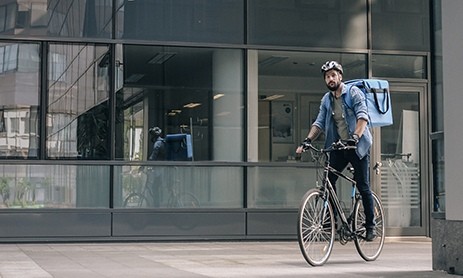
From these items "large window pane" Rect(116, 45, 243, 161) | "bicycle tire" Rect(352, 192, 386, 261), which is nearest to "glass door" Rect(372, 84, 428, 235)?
"large window pane" Rect(116, 45, 243, 161)

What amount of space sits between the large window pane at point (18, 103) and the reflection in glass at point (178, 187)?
1.37m

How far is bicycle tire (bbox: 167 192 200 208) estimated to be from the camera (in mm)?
11477

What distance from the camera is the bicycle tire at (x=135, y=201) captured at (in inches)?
443

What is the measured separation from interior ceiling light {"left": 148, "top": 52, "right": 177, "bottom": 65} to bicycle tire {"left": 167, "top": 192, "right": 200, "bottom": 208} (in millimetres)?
2025

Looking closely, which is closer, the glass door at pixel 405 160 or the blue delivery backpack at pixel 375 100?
the blue delivery backpack at pixel 375 100

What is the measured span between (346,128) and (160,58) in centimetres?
428

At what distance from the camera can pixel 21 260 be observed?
8.45 m

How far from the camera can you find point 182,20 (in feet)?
38.2

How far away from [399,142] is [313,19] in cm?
258

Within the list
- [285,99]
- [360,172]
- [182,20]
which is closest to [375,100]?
[360,172]

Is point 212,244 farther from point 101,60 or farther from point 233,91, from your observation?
point 101,60

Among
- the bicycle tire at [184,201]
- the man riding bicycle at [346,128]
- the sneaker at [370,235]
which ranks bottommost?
the sneaker at [370,235]

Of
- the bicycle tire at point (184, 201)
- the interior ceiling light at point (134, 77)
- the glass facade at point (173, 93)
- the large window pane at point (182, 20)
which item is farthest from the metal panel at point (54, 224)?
the large window pane at point (182, 20)

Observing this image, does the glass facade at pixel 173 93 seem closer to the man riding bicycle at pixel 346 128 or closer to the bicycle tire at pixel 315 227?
the man riding bicycle at pixel 346 128
